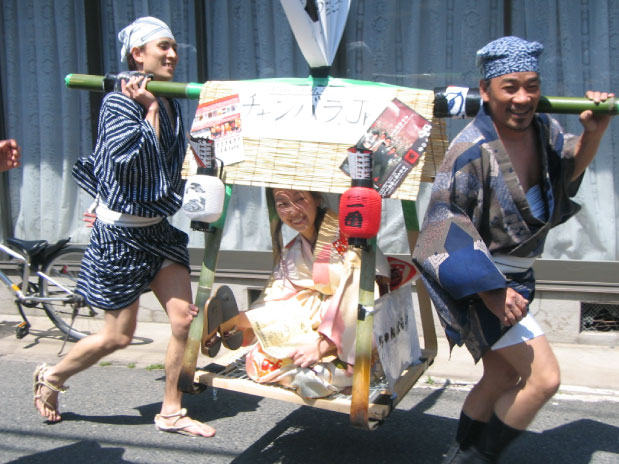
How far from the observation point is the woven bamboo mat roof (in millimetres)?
2820

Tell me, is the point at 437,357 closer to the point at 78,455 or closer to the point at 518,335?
→ the point at 518,335

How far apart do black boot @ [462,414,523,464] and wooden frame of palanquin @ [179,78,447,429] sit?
0.38 m

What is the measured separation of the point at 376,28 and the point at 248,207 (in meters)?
1.78

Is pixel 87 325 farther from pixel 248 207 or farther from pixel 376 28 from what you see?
pixel 376 28

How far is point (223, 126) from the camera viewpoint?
3.07 metres

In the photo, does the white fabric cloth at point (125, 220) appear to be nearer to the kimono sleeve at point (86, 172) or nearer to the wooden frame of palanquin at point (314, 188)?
the kimono sleeve at point (86, 172)

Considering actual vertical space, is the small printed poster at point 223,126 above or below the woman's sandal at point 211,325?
above

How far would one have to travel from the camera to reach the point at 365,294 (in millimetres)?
2787

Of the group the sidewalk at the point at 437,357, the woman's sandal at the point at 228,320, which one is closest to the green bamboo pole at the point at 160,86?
the woman's sandal at the point at 228,320

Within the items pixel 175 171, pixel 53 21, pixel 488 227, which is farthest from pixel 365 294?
pixel 53 21

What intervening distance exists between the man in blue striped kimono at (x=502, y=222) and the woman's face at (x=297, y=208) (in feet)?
2.43

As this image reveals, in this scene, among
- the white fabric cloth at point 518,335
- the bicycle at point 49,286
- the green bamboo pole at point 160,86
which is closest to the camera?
the white fabric cloth at point 518,335

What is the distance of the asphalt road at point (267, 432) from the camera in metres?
3.36

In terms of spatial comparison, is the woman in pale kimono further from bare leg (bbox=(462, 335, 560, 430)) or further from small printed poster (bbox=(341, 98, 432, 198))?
bare leg (bbox=(462, 335, 560, 430))
